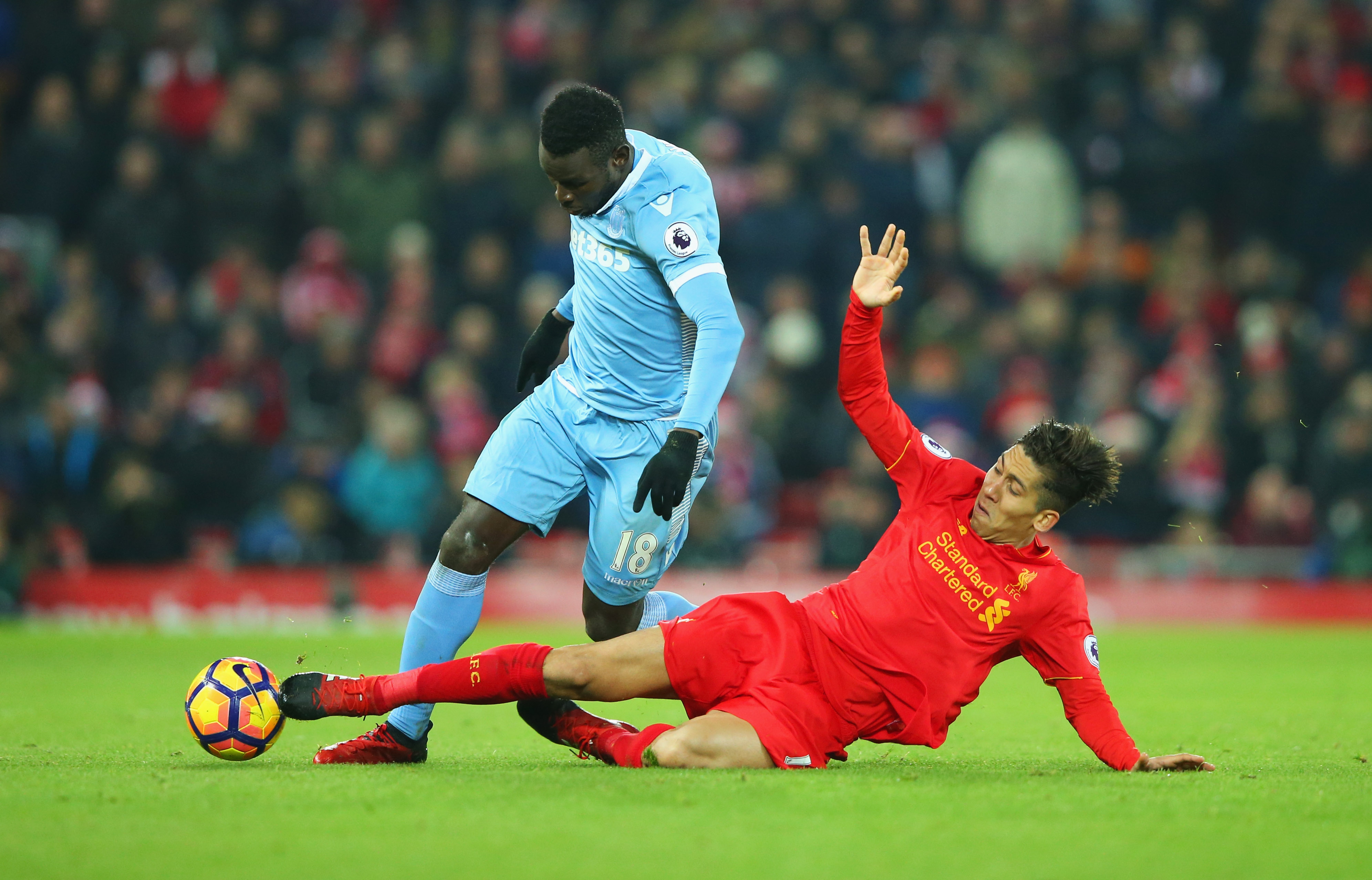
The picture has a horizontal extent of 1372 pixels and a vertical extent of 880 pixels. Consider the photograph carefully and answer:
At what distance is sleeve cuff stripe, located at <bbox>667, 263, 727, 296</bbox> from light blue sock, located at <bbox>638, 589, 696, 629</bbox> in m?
1.32

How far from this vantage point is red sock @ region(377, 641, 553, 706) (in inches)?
211

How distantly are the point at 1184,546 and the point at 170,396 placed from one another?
894cm

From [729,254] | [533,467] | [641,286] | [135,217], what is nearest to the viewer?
[533,467]

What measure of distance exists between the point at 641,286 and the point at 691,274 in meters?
0.35

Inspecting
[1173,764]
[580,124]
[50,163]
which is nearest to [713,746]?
[1173,764]

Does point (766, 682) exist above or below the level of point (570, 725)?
above

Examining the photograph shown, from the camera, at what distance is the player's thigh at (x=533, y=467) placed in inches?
227

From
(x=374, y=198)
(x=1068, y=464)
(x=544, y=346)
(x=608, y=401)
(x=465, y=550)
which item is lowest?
(x=465, y=550)

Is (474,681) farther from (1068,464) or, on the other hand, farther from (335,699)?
(1068,464)

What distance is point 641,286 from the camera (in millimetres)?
5938

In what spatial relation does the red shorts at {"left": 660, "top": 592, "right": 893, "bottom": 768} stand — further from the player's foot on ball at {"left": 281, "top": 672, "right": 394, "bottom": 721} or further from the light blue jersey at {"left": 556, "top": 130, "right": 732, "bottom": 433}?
the player's foot on ball at {"left": 281, "top": 672, "right": 394, "bottom": 721}

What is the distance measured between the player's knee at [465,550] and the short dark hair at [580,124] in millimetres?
1420

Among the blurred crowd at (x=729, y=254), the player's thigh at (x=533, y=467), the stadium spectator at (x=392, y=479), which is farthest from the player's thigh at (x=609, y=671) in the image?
the stadium spectator at (x=392, y=479)

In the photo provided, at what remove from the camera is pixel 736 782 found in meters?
4.98
